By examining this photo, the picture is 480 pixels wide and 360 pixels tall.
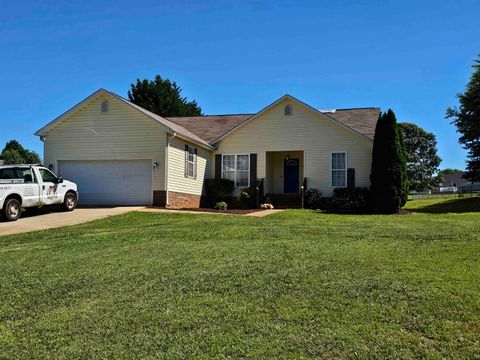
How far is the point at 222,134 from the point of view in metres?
25.0

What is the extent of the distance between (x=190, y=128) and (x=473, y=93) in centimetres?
1473

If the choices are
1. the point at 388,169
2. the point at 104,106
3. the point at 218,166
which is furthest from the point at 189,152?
the point at 388,169

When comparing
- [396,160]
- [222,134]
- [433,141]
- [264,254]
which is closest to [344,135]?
[396,160]

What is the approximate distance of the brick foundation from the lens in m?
20.0

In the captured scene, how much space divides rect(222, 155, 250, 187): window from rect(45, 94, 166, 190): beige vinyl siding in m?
4.87

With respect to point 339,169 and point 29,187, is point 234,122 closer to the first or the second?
point 339,169

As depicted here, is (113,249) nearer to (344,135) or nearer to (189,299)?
(189,299)

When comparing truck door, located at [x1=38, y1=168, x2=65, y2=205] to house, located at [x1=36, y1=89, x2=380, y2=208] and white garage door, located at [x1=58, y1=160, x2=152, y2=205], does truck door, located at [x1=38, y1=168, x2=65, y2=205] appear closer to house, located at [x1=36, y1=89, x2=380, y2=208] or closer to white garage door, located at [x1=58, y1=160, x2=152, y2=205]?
white garage door, located at [x1=58, y1=160, x2=152, y2=205]

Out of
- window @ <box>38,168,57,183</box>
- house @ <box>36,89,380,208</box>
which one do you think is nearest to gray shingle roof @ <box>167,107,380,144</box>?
house @ <box>36,89,380,208</box>

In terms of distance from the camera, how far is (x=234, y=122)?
90.4ft

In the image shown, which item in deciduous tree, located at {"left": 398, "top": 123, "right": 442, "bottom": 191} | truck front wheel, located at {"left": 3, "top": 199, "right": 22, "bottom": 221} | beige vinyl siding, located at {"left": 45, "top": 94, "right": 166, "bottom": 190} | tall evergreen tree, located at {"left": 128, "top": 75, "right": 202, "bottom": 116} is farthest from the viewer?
deciduous tree, located at {"left": 398, "top": 123, "right": 442, "bottom": 191}

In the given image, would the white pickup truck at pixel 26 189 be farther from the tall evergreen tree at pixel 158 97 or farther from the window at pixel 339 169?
the tall evergreen tree at pixel 158 97

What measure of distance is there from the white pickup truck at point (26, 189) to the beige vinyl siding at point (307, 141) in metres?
9.18

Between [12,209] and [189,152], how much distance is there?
8500 millimetres
